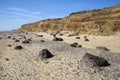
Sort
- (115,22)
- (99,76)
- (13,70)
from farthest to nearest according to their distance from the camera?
(115,22), (13,70), (99,76)

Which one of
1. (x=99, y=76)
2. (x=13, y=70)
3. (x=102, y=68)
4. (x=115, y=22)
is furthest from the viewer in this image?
(x=115, y=22)

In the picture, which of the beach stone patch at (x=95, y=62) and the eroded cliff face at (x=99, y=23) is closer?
the beach stone patch at (x=95, y=62)

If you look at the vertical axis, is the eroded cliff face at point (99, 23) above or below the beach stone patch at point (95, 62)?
above

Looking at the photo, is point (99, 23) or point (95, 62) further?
point (99, 23)

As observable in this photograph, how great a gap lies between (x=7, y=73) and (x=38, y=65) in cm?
336

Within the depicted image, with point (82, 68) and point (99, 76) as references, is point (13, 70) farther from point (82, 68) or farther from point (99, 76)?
point (99, 76)

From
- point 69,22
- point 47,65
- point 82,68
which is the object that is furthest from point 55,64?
point 69,22

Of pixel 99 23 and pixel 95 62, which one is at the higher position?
pixel 99 23

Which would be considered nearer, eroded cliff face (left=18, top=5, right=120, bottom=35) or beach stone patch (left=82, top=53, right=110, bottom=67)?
beach stone patch (left=82, top=53, right=110, bottom=67)

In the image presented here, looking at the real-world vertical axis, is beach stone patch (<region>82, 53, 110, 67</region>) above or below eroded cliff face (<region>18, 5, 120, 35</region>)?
below

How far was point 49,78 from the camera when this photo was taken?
1561 cm

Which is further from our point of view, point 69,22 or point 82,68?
point 69,22

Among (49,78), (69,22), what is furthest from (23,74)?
(69,22)

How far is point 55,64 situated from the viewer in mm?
19672
